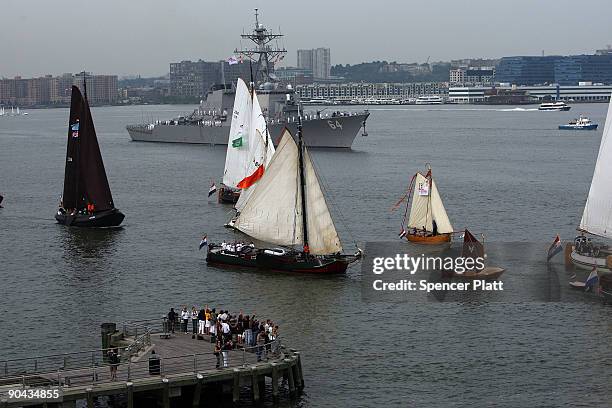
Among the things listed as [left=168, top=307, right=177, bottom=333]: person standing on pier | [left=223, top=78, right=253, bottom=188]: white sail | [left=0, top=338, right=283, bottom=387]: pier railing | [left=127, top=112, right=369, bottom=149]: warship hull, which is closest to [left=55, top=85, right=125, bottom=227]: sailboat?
[left=223, top=78, right=253, bottom=188]: white sail

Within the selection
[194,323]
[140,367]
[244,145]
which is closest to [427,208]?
[244,145]

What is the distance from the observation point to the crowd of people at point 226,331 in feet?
101

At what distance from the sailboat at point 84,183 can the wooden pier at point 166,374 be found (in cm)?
2990

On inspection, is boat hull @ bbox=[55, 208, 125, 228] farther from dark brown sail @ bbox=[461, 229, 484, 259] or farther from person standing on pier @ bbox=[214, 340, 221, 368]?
person standing on pier @ bbox=[214, 340, 221, 368]

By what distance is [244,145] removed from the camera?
71.6 metres

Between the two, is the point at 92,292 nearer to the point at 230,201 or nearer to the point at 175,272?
the point at 175,272

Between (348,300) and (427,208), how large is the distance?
13.2m

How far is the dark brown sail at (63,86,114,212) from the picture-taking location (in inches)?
2499

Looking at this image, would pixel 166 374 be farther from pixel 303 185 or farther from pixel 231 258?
pixel 303 185

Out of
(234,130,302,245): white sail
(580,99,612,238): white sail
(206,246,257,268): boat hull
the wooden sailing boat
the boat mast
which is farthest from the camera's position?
(234,130,302,245): white sail

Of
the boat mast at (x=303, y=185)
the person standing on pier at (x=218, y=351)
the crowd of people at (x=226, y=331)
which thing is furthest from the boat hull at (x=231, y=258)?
the person standing on pier at (x=218, y=351)

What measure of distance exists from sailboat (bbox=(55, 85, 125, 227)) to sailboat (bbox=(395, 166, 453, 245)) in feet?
55.4

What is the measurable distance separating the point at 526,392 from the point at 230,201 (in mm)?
42824

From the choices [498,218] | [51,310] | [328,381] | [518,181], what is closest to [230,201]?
[498,218]
